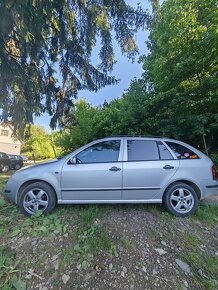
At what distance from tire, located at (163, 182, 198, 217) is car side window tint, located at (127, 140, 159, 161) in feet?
2.34

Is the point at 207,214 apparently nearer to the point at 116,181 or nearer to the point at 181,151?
the point at 181,151

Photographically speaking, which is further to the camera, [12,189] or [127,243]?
[12,189]

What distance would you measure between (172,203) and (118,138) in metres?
1.69

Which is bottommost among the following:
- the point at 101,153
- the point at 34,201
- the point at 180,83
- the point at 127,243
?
the point at 127,243

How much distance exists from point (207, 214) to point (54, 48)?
256 inches

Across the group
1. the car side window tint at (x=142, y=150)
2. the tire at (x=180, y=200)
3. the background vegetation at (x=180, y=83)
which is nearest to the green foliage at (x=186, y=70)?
the background vegetation at (x=180, y=83)

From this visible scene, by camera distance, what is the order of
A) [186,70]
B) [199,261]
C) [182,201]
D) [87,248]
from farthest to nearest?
[186,70]
[182,201]
[87,248]
[199,261]

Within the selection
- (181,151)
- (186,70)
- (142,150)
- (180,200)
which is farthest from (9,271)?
(186,70)

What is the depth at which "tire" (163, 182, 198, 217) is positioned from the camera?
12.4 ft

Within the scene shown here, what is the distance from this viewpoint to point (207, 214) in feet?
12.8

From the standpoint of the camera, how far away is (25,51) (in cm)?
586

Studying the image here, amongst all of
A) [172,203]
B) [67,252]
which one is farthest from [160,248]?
[67,252]

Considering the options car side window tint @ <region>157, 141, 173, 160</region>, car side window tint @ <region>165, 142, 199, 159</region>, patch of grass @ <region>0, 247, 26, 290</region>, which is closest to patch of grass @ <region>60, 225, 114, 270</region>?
patch of grass @ <region>0, 247, 26, 290</region>

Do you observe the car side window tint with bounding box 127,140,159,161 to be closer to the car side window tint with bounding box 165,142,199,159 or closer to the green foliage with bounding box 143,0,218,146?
the car side window tint with bounding box 165,142,199,159
